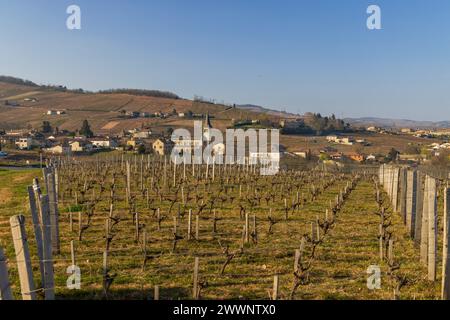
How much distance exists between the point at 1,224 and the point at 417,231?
40.9 feet

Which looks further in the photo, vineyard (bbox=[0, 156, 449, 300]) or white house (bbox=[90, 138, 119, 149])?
white house (bbox=[90, 138, 119, 149])

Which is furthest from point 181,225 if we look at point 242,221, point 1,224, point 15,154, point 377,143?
point 377,143

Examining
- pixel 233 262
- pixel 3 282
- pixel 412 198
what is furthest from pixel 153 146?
pixel 3 282

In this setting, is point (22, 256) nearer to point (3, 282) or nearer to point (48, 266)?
point (3, 282)

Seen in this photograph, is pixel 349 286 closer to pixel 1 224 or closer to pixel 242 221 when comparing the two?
pixel 242 221

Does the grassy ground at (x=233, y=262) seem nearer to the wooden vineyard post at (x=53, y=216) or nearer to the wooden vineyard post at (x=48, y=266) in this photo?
the wooden vineyard post at (x=53, y=216)

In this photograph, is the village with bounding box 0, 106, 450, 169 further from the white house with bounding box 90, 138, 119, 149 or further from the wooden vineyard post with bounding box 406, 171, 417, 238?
the wooden vineyard post with bounding box 406, 171, 417, 238

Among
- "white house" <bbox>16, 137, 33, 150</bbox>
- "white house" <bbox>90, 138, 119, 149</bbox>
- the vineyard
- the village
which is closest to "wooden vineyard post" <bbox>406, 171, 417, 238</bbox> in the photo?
the vineyard

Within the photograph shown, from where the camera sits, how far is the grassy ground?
324 inches

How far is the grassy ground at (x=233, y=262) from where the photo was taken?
27.0ft

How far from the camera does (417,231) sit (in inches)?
477

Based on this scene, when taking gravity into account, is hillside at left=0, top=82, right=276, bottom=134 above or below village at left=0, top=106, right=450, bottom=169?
above

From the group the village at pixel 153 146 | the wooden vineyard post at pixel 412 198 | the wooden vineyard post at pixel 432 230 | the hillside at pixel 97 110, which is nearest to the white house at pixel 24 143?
the village at pixel 153 146

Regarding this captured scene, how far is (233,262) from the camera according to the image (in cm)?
1023
